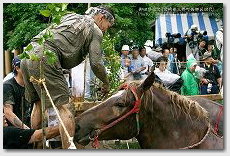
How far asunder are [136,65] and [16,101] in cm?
461

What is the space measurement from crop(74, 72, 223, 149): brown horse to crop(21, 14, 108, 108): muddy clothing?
45cm

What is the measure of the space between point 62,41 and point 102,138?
1084 mm

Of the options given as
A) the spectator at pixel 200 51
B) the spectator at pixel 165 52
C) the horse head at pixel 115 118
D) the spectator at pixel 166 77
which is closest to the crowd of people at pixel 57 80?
the horse head at pixel 115 118

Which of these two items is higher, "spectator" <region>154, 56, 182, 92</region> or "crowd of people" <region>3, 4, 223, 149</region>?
"crowd of people" <region>3, 4, 223, 149</region>

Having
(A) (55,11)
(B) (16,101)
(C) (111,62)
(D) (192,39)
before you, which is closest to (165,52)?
(D) (192,39)

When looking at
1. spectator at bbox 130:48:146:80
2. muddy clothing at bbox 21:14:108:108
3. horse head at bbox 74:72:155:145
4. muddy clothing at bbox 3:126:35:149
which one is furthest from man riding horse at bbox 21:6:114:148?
spectator at bbox 130:48:146:80

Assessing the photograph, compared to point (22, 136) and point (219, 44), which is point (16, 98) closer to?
point (22, 136)

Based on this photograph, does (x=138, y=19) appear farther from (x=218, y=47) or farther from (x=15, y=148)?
(x=15, y=148)

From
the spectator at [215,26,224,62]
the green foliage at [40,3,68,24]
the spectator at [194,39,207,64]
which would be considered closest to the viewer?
the green foliage at [40,3,68,24]

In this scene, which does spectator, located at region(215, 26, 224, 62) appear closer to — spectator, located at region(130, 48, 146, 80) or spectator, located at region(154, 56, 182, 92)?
spectator, located at region(154, 56, 182, 92)

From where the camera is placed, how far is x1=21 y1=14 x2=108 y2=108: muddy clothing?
5.20m

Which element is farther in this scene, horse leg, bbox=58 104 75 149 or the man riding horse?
the man riding horse

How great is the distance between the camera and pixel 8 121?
6.08m

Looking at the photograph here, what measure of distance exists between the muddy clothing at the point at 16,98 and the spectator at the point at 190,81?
3849 mm
